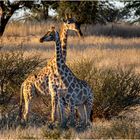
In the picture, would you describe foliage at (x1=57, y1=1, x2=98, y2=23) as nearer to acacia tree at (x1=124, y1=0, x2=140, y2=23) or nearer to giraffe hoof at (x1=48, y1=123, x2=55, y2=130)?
acacia tree at (x1=124, y1=0, x2=140, y2=23)

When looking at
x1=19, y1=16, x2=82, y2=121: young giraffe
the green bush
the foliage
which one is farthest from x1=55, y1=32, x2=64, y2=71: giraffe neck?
the foliage

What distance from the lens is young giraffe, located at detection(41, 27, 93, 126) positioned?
9.58 metres

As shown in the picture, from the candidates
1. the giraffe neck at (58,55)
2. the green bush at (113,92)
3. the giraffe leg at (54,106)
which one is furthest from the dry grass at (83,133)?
the green bush at (113,92)

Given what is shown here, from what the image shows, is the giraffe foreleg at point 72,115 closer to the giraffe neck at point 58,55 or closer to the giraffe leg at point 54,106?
the giraffe leg at point 54,106

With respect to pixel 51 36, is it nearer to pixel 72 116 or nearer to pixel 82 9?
pixel 72 116

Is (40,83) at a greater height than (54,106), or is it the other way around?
(40,83)

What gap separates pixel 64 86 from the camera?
9633 mm

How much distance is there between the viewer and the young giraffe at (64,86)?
958 cm

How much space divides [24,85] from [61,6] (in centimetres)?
2914

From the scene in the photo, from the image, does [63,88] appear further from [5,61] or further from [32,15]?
[32,15]

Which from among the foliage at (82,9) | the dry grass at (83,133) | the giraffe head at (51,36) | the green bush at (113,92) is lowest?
the foliage at (82,9)

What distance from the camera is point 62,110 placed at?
962cm

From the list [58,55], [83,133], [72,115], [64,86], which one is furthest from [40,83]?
[83,133]

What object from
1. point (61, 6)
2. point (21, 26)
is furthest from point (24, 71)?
point (61, 6)
